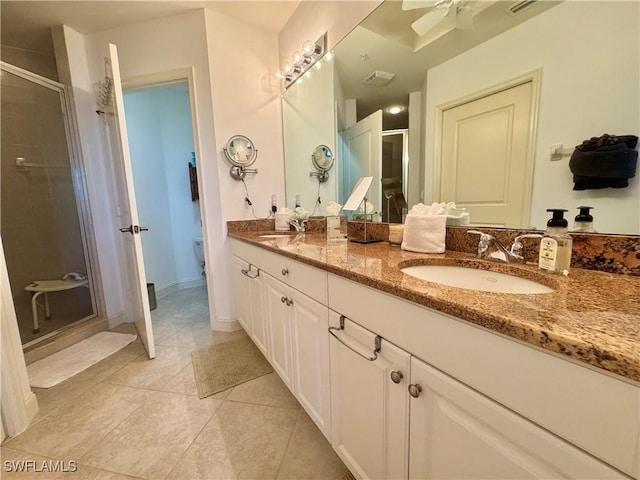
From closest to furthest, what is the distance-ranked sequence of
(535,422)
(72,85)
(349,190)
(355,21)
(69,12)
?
1. (535,422)
2. (355,21)
3. (349,190)
4. (69,12)
5. (72,85)

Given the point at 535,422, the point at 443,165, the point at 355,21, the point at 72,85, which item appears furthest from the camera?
the point at 72,85

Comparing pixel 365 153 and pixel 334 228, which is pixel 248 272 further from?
pixel 365 153

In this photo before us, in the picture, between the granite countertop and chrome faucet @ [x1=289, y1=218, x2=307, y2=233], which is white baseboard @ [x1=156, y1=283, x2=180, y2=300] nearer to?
chrome faucet @ [x1=289, y1=218, x2=307, y2=233]

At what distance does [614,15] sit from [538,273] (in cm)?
70

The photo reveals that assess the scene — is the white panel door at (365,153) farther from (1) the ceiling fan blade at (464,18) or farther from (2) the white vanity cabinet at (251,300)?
(2) the white vanity cabinet at (251,300)

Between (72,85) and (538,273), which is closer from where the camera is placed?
(538,273)

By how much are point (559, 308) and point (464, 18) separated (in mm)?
1119

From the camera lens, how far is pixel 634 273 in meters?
0.67

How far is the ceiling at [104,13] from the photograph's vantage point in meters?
1.79

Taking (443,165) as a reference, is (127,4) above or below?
above

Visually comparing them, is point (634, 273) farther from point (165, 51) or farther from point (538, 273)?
point (165, 51)

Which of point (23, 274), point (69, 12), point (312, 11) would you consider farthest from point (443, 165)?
point (23, 274)

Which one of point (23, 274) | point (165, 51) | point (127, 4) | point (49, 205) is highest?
point (127, 4)

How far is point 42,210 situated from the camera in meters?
2.12
